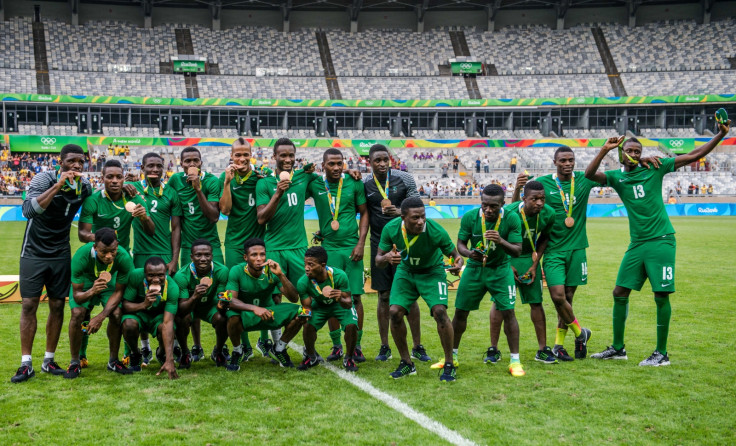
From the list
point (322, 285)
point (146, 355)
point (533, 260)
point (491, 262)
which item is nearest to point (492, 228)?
point (491, 262)

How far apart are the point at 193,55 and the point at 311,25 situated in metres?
12.7

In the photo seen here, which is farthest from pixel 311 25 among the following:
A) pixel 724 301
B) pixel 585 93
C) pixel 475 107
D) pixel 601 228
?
pixel 724 301

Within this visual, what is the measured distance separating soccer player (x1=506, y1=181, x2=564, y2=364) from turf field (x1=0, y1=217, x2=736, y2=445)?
31cm

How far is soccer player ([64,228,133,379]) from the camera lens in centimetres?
680

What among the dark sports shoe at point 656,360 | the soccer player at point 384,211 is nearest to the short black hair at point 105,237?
the soccer player at point 384,211

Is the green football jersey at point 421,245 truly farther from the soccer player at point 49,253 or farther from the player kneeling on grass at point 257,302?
the soccer player at point 49,253

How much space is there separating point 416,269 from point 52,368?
4.06 meters

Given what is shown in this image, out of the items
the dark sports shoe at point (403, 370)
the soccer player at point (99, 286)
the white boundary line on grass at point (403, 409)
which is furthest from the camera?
the dark sports shoe at point (403, 370)

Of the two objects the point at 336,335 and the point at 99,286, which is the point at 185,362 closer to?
the point at 99,286

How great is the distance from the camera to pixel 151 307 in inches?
283

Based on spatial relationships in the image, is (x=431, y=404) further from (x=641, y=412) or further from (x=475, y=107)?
(x=475, y=107)

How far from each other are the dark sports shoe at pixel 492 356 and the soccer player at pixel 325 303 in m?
1.54

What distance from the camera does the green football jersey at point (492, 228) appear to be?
712cm

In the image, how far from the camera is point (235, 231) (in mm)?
7941
